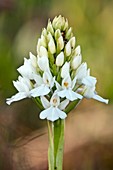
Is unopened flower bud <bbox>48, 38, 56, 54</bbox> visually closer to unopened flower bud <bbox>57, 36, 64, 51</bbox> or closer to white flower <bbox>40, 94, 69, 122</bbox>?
unopened flower bud <bbox>57, 36, 64, 51</bbox>

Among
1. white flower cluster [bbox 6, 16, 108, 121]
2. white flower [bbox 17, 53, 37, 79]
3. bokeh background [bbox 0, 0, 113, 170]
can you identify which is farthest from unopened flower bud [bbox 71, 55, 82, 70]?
bokeh background [bbox 0, 0, 113, 170]

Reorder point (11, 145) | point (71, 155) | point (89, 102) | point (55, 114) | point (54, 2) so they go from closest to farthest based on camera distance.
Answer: point (55, 114)
point (11, 145)
point (71, 155)
point (89, 102)
point (54, 2)

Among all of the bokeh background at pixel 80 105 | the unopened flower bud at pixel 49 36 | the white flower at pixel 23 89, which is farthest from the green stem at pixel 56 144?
the bokeh background at pixel 80 105

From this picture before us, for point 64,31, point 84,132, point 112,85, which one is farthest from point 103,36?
point 64,31

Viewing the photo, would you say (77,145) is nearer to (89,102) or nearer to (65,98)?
(89,102)

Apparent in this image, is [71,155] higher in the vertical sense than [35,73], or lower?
higher

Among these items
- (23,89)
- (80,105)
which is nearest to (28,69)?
(23,89)

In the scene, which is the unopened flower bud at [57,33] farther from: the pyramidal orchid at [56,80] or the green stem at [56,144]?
the green stem at [56,144]
